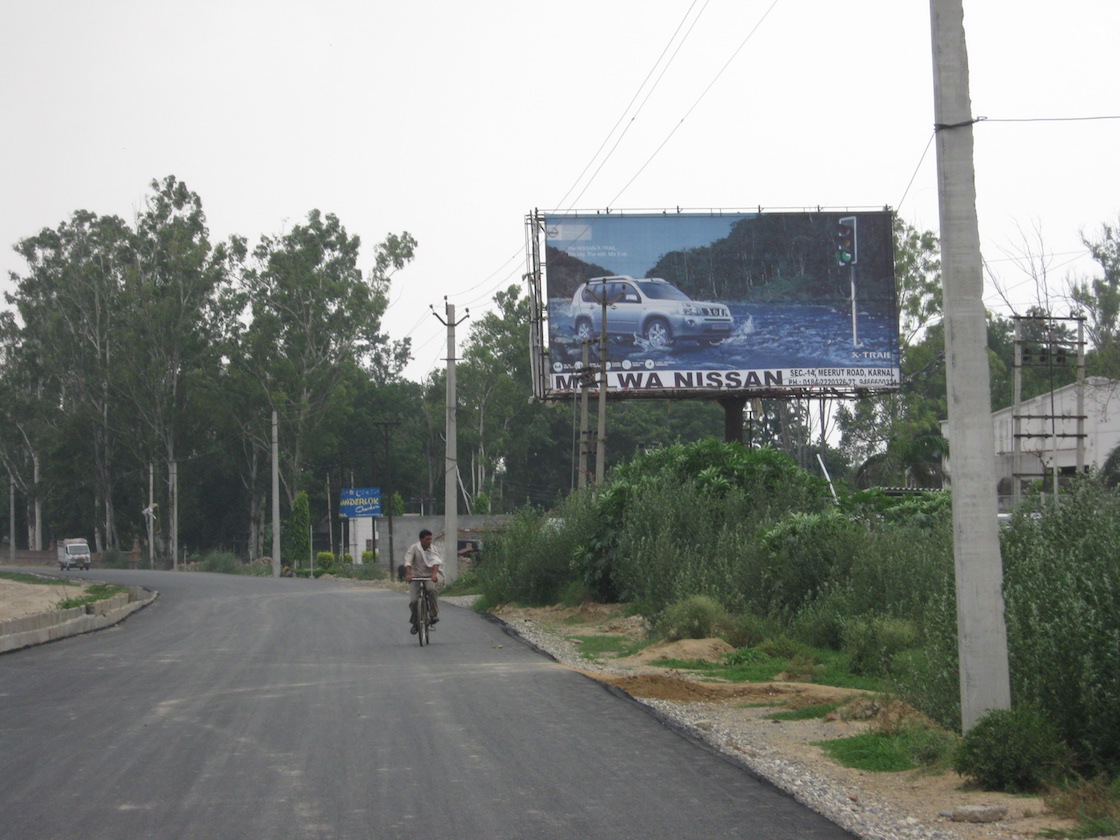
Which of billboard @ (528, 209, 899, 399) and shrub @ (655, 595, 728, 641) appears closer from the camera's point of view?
shrub @ (655, 595, 728, 641)

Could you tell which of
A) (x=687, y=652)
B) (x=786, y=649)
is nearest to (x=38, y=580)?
(x=687, y=652)

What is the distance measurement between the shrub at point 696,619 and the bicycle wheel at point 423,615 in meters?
3.52

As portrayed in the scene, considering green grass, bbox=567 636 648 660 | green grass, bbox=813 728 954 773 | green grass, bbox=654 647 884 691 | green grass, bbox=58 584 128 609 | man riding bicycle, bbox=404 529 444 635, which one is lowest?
green grass, bbox=58 584 128 609

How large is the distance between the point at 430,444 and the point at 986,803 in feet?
265

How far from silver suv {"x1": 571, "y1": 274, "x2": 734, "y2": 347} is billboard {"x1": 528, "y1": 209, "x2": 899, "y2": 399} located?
3 cm

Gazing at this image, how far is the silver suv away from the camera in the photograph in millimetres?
34969

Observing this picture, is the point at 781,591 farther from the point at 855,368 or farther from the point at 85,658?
the point at 855,368

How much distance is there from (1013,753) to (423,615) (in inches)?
445

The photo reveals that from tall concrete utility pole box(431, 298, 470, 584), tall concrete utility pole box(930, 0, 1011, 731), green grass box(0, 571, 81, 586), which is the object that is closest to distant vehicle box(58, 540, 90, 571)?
green grass box(0, 571, 81, 586)

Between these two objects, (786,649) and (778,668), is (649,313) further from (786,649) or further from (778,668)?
(778,668)

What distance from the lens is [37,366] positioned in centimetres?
7838

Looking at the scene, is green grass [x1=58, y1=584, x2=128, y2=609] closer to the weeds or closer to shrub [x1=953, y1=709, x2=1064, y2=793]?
shrub [x1=953, y1=709, x2=1064, y2=793]

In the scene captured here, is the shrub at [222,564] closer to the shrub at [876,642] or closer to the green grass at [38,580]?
the green grass at [38,580]

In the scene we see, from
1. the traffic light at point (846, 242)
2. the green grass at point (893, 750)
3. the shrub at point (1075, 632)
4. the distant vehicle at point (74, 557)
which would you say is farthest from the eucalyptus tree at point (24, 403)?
the shrub at point (1075, 632)
